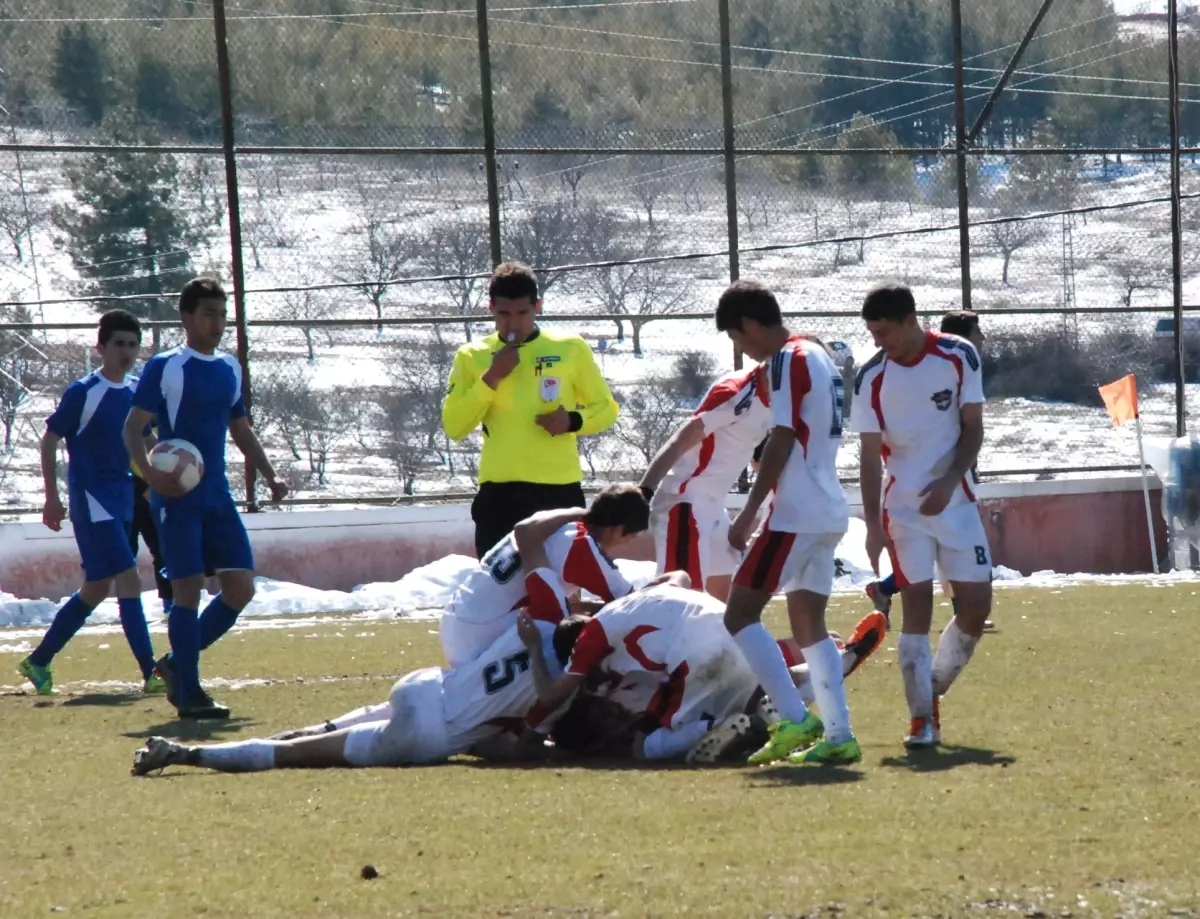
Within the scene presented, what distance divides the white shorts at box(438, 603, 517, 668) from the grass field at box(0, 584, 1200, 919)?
1.44ft

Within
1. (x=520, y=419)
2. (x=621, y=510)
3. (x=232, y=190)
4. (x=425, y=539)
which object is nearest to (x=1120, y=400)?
(x=425, y=539)

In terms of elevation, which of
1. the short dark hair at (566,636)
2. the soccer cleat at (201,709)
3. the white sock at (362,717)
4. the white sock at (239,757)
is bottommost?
the soccer cleat at (201,709)

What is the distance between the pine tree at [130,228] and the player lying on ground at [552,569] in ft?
35.4

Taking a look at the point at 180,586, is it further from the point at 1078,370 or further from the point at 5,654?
the point at 1078,370

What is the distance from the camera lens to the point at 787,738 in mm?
6262

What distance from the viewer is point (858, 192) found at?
18891 millimetres

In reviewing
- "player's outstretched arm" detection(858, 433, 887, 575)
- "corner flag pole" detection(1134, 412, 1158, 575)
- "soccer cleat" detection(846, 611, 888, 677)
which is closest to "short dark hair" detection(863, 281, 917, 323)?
"player's outstretched arm" detection(858, 433, 887, 575)

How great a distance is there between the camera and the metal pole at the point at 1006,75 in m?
17.9

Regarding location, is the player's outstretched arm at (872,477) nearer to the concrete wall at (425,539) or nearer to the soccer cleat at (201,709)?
the soccer cleat at (201,709)

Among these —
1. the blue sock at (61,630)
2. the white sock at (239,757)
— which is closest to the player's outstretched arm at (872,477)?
the white sock at (239,757)

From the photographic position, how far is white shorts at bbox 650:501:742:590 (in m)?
8.39

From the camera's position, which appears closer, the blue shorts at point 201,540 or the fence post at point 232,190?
the blue shorts at point 201,540

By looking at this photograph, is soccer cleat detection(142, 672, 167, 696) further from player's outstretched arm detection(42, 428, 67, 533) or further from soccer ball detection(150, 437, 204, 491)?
soccer ball detection(150, 437, 204, 491)

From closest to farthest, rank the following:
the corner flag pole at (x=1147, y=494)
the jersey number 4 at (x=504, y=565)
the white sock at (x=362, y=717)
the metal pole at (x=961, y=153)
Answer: the white sock at (x=362, y=717), the jersey number 4 at (x=504, y=565), the corner flag pole at (x=1147, y=494), the metal pole at (x=961, y=153)
